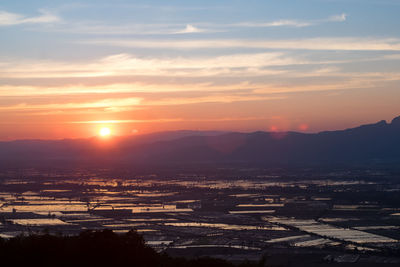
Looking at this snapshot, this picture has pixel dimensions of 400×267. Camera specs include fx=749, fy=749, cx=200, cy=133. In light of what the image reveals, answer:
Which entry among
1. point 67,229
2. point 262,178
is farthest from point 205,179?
point 67,229

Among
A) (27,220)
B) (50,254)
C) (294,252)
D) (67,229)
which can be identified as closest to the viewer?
(50,254)

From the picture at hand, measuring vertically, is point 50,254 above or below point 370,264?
above

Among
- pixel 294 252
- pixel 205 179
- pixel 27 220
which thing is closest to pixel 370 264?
pixel 294 252

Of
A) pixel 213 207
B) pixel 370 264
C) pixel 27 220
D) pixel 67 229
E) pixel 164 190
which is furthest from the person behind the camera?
pixel 164 190

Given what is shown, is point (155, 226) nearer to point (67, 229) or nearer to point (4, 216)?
point (67, 229)

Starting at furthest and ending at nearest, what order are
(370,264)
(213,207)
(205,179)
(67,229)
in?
1. (205,179)
2. (213,207)
3. (67,229)
4. (370,264)

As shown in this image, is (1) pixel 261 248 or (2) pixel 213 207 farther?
(2) pixel 213 207

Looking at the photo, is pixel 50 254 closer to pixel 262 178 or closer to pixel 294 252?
pixel 294 252
